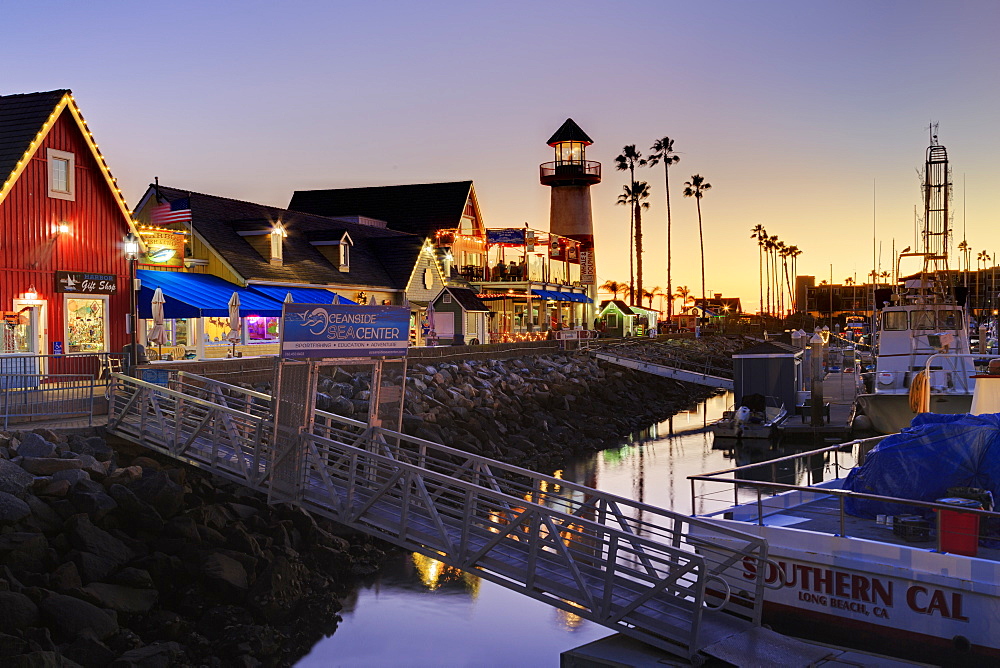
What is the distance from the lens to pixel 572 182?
68312 millimetres

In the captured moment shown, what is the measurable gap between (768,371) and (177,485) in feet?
86.3

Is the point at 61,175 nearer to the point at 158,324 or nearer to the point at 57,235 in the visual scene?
the point at 57,235

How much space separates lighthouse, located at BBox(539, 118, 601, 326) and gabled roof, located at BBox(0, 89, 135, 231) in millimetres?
44983

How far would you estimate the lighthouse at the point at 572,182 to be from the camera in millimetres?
68037

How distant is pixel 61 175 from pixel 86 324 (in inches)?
163

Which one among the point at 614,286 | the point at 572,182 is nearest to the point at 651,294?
the point at 614,286

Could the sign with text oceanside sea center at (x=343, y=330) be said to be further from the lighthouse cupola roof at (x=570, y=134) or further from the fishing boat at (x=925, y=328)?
the lighthouse cupola roof at (x=570, y=134)

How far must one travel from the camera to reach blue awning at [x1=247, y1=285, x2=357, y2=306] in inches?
1482

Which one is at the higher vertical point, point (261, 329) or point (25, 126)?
point (25, 126)

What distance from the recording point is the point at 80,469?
50.6 ft

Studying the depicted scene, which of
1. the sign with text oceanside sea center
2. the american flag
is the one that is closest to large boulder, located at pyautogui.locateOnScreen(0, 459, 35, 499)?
the sign with text oceanside sea center

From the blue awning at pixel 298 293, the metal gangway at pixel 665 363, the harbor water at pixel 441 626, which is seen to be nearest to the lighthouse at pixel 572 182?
the metal gangway at pixel 665 363

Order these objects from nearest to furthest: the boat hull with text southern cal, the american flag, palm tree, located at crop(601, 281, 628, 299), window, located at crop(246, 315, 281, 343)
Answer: the boat hull with text southern cal → window, located at crop(246, 315, 281, 343) → the american flag → palm tree, located at crop(601, 281, 628, 299)

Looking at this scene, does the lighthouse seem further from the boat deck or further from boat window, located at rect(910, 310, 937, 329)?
the boat deck
